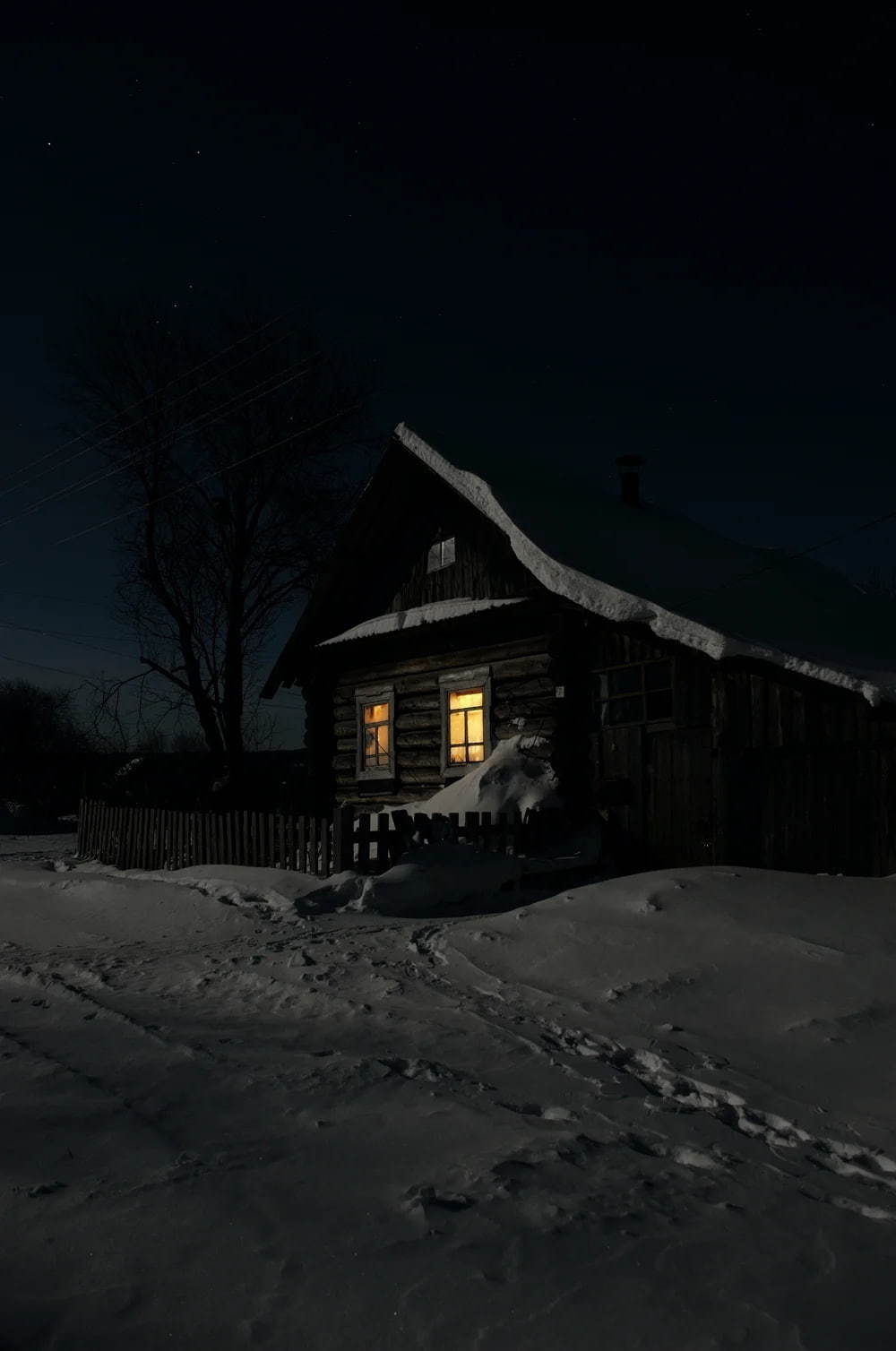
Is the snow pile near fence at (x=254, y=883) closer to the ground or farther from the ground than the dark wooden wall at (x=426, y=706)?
closer to the ground

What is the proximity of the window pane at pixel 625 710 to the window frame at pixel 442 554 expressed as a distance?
4.25 m

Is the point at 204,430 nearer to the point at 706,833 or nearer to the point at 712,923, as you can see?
the point at 706,833

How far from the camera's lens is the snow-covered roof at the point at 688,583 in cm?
1054

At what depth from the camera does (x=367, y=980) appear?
6.63 m

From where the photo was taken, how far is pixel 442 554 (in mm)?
16328

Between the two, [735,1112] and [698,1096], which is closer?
[735,1112]

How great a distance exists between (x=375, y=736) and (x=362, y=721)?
0.41m

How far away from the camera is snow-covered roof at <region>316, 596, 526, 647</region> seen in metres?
14.7

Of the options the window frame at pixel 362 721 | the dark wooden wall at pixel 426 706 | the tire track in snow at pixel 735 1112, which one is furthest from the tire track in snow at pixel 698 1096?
the window frame at pixel 362 721

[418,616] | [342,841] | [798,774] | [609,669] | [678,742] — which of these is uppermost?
[418,616]

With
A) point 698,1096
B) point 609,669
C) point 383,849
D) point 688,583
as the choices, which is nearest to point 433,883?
point 383,849

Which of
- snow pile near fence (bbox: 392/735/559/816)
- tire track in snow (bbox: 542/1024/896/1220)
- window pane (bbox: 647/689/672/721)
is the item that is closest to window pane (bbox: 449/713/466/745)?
snow pile near fence (bbox: 392/735/559/816)

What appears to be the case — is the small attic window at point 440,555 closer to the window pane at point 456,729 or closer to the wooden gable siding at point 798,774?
the window pane at point 456,729

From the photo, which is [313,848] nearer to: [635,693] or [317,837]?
[317,837]
